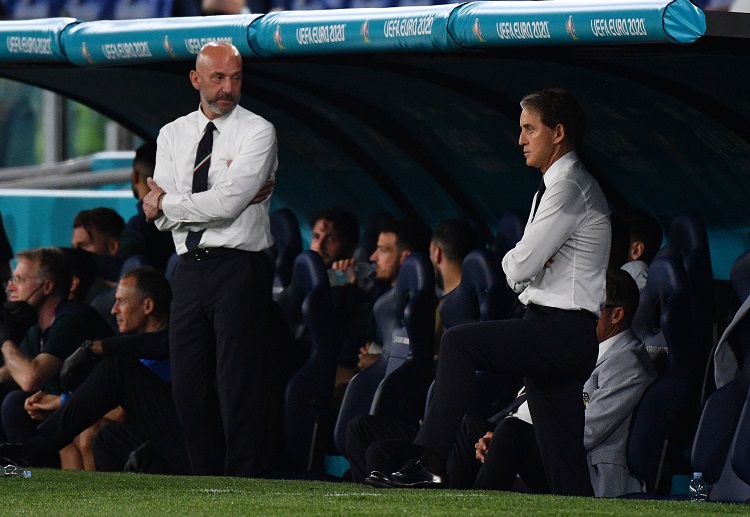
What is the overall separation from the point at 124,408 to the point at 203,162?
1.38 m

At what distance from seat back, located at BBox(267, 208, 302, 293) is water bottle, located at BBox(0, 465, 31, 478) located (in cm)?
229

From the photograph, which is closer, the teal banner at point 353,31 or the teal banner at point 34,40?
the teal banner at point 353,31

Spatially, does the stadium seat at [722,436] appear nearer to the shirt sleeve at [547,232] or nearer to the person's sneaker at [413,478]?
the shirt sleeve at [547,232]

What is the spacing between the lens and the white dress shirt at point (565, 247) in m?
6.42

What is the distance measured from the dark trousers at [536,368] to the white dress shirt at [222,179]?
1625 mm

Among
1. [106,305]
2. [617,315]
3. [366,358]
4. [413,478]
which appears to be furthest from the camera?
[106,305]

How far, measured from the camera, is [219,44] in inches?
311

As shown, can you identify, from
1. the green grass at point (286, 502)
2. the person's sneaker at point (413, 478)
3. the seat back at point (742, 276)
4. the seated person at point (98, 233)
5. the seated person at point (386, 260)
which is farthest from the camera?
the seated person at point (98, 233)

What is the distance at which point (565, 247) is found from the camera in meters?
6.52

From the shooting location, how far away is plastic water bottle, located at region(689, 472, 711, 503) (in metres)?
7.12

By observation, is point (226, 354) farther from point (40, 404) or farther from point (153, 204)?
point (40, 404)

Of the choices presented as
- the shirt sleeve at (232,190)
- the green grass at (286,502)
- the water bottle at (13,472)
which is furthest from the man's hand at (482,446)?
the water bottle at (13,472)

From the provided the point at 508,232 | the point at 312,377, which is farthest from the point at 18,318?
the point at 508,232

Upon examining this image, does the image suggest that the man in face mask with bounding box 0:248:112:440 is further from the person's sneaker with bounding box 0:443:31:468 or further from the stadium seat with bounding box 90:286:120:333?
the person's sneaker with bounding box 0:443:31:468
